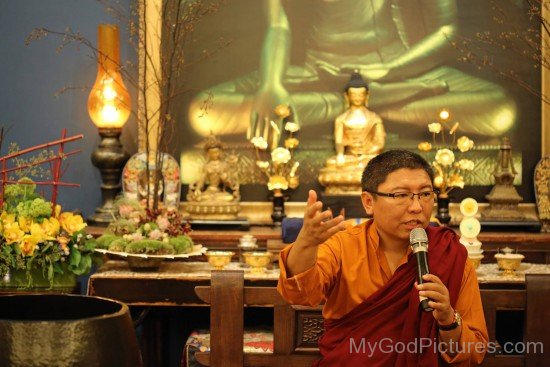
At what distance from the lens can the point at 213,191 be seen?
5633mm

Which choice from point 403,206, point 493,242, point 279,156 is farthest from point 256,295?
point 279,156

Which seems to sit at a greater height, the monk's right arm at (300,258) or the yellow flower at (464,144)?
the yellow flower at (464,144)

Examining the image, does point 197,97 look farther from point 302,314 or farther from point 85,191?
point 302,314

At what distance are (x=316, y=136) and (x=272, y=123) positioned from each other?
0.94 feet

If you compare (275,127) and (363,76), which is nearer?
(275,127)

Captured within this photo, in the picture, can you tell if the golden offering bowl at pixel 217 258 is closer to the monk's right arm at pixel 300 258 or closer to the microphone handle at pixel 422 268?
the monk's right arm at pixel 300 258

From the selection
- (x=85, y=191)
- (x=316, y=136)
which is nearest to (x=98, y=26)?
(x=85, y=191)

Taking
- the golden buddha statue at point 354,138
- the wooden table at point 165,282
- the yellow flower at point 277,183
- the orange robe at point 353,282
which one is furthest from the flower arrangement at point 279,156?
the orange robe at point 353,282

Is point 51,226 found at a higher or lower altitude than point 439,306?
higher

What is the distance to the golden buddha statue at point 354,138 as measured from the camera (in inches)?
222

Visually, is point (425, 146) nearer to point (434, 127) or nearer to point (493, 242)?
point (434, 127)

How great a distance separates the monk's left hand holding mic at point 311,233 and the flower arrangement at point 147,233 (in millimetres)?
1586

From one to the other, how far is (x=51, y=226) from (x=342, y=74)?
253 cm

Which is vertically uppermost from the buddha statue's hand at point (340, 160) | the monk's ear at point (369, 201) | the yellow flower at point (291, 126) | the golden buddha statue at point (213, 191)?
the yellow flower at point (291, 126)
